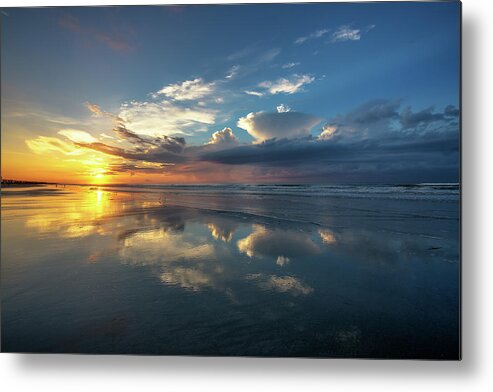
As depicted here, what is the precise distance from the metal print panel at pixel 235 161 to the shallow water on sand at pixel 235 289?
2cm

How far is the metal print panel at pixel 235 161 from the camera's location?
214 cm

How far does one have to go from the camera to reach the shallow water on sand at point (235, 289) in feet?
6.81

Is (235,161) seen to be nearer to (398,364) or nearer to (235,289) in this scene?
(235,289)

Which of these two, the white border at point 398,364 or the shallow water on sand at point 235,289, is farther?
the white border at point 398,364

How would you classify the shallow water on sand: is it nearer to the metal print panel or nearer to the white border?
the metal print panel

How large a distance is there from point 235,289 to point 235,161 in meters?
1.71

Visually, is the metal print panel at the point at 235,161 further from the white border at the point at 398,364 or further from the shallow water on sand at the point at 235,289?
the white border at the point at 398,364

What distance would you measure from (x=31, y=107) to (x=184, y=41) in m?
1.65

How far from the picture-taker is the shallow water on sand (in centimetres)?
208

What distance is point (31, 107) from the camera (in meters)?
2.81

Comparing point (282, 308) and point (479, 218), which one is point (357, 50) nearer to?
point (479, 218)

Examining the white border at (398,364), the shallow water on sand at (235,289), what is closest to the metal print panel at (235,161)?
the shallow water on sand at (235,289)

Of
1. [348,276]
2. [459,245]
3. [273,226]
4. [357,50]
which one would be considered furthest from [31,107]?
[459,245]

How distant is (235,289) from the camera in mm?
2342
